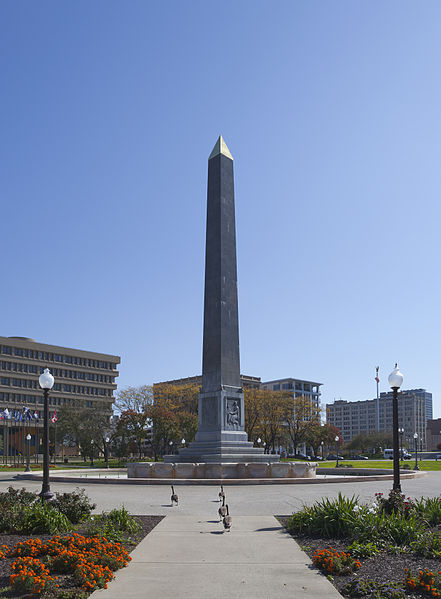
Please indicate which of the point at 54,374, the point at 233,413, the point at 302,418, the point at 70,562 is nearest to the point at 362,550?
the point at 70,562

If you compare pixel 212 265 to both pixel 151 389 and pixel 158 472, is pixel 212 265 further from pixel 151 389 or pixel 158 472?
pixel 151 389

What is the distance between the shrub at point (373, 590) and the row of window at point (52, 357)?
11331cm

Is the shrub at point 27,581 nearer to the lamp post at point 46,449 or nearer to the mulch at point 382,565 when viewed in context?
the mulch at point 382,565

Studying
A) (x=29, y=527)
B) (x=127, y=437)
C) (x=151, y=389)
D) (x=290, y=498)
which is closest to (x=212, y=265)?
(x=290, y=498)

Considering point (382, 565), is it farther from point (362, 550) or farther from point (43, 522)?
point (43, 522)

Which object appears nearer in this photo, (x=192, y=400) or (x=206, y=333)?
(x=206, y=333)

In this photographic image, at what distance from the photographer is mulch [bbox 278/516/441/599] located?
9117 millimetres

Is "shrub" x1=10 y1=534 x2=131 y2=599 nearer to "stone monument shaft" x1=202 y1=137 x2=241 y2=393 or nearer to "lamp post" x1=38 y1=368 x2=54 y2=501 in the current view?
"lamp post" x1=38 y1=368 x2=54 y2=501

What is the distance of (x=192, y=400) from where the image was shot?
8969cm

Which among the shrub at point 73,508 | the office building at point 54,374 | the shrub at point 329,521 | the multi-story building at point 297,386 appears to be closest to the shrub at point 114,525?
the shrub at point 73,508

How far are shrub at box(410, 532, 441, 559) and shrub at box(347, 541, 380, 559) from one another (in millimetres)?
695

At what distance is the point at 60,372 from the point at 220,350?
94775 mm

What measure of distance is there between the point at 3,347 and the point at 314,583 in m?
113

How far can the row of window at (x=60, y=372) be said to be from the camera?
11456 centimetres
